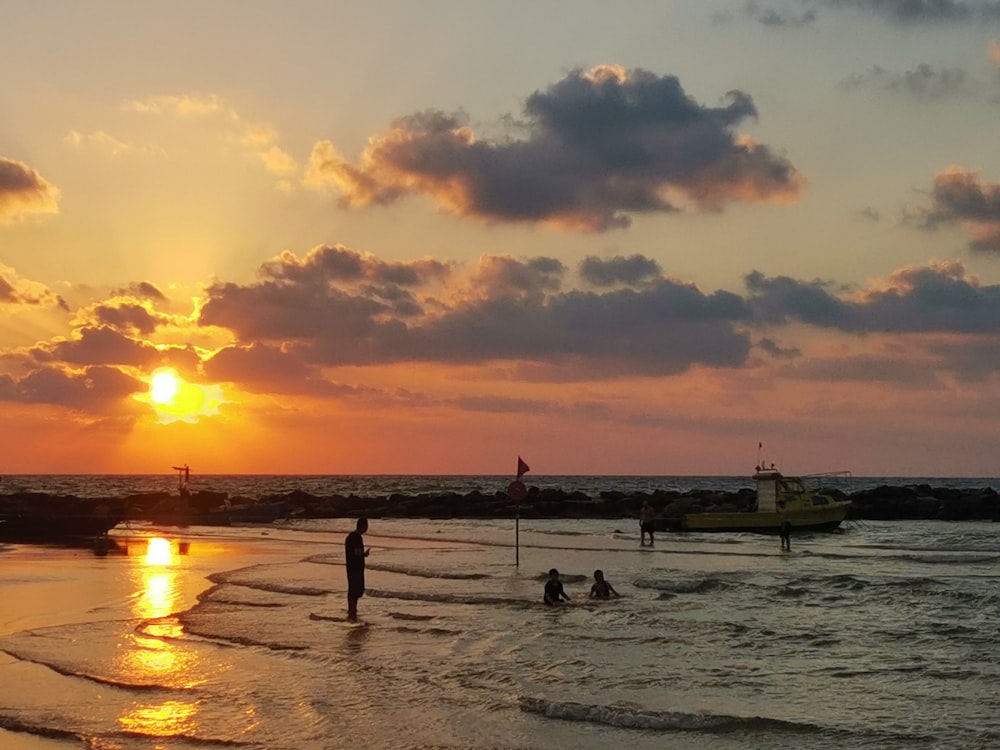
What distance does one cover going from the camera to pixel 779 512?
47188 mm

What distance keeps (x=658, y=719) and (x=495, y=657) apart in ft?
15.0

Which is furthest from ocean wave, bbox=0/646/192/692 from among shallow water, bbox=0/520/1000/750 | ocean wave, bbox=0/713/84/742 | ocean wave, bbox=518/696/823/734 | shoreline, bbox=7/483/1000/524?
shoreline, bbox=7/483/1000/524

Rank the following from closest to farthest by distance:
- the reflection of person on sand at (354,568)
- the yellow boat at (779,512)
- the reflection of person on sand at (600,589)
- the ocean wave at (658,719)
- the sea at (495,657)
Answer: the sea at (495,657), the ocean wave at (658,719), the reflection of person on sand at (354,568), the reflection of person on sand at (600,589), the yellow boat at (779,512)

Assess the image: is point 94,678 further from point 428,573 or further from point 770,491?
point 770,491

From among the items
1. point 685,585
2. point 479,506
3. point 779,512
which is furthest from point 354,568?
point 479,506

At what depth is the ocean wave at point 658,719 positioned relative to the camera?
12047 millimetres

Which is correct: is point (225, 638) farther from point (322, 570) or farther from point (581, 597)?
point (322, 570)

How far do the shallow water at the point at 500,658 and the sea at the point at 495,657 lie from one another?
0.20ft

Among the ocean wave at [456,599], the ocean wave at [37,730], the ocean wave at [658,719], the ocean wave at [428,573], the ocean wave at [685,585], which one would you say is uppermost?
the ocean wave at [37,730]

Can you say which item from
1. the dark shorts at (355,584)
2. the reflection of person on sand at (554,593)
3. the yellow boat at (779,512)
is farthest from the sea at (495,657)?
the yellow boat at (779,512)

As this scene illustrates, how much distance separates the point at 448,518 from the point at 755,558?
37699 millimetres

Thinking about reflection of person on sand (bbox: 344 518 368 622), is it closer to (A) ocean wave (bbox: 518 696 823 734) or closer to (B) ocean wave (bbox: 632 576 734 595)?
(A) ocean wave (bbox: 518 696 823 734)

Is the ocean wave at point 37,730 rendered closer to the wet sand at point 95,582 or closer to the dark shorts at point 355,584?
the wet sand at point 95,582

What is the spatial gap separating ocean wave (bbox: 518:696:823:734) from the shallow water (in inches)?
1.4
